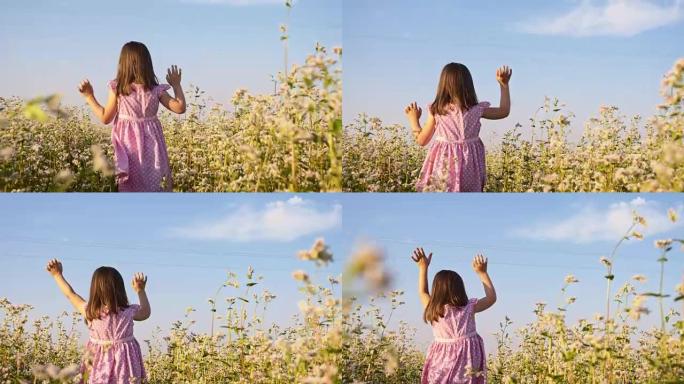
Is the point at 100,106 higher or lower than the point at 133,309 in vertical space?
higher

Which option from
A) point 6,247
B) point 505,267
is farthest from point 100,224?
point 505,267

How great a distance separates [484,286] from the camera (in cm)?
460

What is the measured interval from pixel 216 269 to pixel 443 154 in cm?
136

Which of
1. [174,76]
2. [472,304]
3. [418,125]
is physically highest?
[174,76]

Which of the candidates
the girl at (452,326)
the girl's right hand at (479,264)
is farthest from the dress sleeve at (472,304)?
the girl's right hand at (479,264)

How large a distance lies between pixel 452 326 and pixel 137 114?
6.46 feet

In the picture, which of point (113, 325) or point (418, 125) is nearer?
point (113, 325)

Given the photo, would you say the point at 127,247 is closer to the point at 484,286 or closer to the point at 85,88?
the point at 85,88

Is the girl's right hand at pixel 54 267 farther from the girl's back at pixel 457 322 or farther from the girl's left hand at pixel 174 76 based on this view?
the girl's back at pixel 457 322

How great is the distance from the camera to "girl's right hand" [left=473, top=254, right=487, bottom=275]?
4613 mm

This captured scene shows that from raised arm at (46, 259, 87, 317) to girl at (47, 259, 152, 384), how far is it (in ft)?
0.05

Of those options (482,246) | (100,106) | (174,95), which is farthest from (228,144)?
(482,246)

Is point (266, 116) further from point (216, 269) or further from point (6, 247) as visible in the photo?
point (6, 247)

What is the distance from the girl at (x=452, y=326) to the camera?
4.47m
